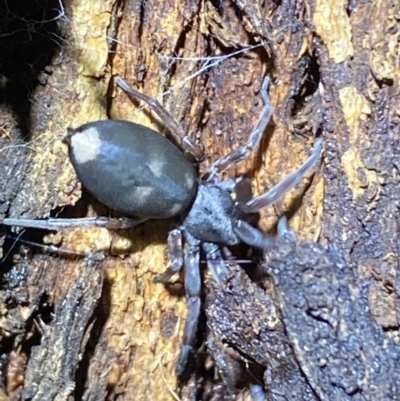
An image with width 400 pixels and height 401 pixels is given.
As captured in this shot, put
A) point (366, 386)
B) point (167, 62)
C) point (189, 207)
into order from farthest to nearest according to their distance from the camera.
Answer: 1. point (189, 207)
2. point (167, 62)
3. point (366, 386)

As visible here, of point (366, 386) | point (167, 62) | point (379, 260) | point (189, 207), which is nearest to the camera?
point (366, 386)

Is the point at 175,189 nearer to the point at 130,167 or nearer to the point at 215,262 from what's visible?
the point at 130,167

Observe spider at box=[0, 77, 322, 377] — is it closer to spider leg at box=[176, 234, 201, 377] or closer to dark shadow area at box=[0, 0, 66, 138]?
spider leg at box=[176, 234, 201, 377]

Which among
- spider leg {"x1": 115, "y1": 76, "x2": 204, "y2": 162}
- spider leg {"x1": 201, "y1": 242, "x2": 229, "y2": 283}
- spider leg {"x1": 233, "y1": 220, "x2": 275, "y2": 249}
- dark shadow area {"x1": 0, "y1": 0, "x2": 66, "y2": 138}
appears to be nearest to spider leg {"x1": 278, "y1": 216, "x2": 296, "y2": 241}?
spider leg {"x1": 233, "y1": 220, "x2": 275, "y2": 249}

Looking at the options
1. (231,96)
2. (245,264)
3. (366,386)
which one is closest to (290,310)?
(366,386)

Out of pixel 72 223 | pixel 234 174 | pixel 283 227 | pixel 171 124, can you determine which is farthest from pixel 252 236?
pixel 72 223

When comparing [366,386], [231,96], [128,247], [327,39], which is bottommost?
[366,386]

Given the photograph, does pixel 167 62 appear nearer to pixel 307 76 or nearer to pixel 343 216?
pixel 307 76

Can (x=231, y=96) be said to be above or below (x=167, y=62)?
below
